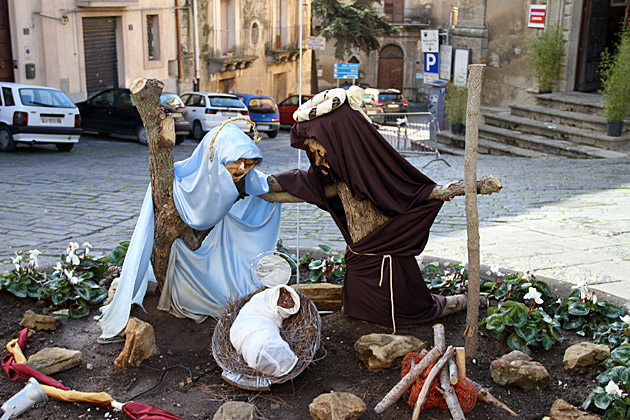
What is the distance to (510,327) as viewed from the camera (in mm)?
4902

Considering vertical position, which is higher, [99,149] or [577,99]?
[577,99]

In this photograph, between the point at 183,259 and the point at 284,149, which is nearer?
the point at 183,259

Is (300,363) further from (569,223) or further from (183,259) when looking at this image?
(569,223)

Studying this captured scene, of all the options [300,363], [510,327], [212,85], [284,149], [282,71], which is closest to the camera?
[300,363]

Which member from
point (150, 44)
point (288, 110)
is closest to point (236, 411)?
point (150, 44)

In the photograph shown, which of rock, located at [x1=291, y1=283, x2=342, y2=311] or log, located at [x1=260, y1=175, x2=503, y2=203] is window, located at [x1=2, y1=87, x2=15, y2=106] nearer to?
log, located at [x1=260, y1=175, x2=503, y2=203]

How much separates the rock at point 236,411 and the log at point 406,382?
2.36ft

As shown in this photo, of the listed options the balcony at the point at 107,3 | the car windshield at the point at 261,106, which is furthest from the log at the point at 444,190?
the car windshield at the point at 261,106

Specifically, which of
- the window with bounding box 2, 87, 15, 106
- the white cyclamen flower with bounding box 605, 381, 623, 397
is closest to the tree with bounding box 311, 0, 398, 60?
the window with bounding box 2, 87, 15, 106

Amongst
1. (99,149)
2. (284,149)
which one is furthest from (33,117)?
(284,149)

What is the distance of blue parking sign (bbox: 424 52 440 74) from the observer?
22484 mm

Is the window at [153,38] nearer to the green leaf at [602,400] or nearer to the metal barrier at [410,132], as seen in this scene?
the metal barrier at [410,132]

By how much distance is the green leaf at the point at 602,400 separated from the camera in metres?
3.90

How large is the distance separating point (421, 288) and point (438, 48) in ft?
62.7
